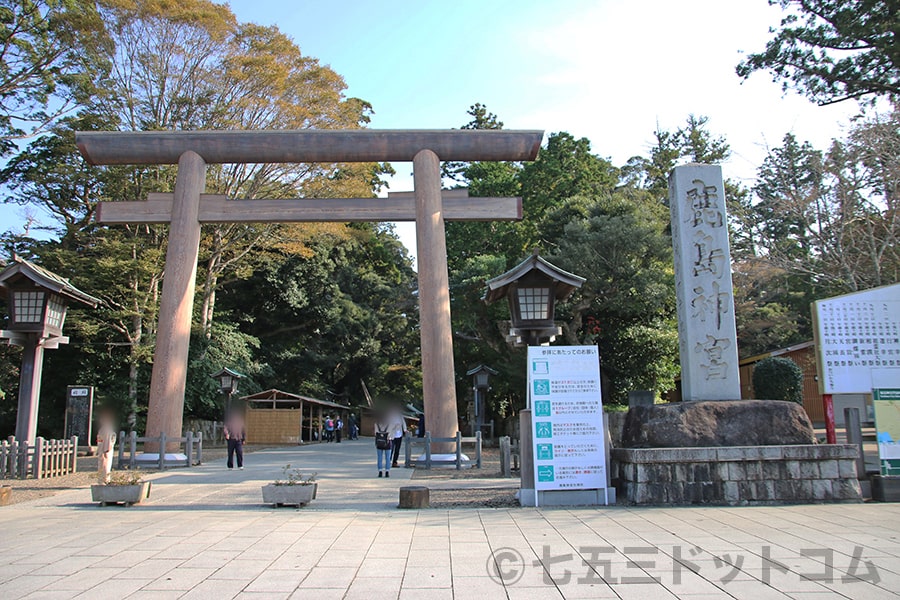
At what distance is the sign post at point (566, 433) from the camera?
27.6ft

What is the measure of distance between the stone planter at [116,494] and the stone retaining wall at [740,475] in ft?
23.2

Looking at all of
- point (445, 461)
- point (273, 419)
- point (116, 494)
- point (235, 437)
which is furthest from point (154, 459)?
point (273, 419)

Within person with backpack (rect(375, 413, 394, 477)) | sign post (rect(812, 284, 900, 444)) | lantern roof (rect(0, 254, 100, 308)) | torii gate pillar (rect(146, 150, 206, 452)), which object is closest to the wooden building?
torii gate pillar (rect(146, 150, 206, 452))

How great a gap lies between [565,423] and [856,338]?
15.1 feet

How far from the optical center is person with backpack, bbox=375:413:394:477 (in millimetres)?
12648

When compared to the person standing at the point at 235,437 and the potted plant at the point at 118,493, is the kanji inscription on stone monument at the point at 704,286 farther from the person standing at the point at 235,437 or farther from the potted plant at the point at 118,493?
the person standing at the point at 235,437

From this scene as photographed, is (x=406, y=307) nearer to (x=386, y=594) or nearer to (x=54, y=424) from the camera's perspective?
(x=54, y=424)

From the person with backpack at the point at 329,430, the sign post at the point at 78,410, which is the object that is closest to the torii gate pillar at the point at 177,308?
the sign post at the point at 78,410

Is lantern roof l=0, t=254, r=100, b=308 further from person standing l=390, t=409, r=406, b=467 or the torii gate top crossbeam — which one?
person standing l=390, t=409, r=406, b=467

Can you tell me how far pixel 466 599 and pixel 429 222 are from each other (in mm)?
11591

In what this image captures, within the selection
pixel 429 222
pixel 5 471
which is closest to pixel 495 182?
pixel 429 222

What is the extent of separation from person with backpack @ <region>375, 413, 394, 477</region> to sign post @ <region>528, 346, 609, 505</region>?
16.0 ft

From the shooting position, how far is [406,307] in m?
28.1

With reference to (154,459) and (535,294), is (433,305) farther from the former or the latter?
(154,459)
